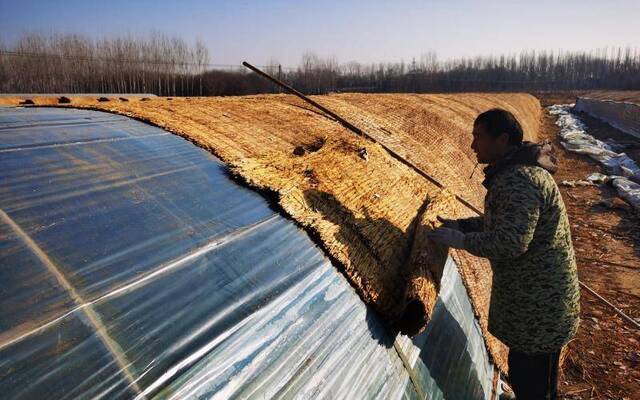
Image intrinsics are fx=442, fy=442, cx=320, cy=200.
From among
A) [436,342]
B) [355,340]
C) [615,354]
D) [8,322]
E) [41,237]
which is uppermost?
[41,237]

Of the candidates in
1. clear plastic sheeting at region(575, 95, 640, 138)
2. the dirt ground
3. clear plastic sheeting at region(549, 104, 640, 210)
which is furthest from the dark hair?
clear plastic sheeting at region(575, 95, 640, 138)

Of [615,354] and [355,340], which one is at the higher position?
→ [355,340]

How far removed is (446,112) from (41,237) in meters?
8.82

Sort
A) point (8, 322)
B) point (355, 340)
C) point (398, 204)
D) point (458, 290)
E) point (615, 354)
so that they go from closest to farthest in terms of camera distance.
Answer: point (8, 322) < point (355, 340) < point (398, 204) < point (458, 290) < point (615, 354)

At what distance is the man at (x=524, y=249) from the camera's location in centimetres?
239

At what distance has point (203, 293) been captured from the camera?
6.40 ft

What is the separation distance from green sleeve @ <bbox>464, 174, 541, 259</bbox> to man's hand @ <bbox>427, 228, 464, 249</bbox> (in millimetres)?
148

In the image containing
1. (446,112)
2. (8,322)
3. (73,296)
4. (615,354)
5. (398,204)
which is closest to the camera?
(8,322)

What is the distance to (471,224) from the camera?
300 centimetres

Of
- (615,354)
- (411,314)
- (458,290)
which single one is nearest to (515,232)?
(411,314)

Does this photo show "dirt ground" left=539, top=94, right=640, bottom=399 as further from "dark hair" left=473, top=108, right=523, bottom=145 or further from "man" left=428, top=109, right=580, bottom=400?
"dark hair" left=473, top=108, right=523, bottom=145

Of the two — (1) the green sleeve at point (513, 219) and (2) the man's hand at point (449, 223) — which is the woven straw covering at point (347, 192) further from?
(1) the green sleeve at point (513, 219)

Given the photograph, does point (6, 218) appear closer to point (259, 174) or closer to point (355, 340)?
point (259, 174)

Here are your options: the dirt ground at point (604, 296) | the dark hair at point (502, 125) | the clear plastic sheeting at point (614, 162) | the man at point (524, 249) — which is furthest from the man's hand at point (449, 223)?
the clear plastic sheeting at point (614, 162)
